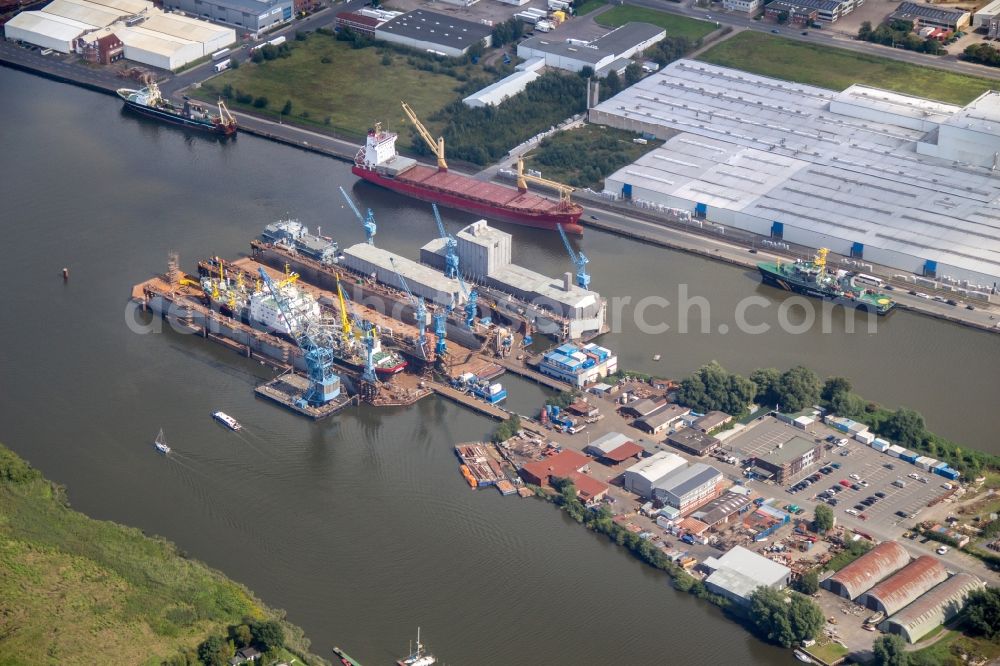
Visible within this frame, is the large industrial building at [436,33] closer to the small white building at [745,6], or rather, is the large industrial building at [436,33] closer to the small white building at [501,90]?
the small white building at [501,90]

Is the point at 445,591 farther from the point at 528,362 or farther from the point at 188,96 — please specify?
the point at 188,96

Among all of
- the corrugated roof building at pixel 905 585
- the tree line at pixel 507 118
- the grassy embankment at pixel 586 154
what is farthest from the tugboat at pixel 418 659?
the tree line at pixel 507 118

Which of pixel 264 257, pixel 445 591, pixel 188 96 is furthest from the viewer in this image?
pixel 188 96

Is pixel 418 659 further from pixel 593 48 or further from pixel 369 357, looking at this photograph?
pixel 593 48

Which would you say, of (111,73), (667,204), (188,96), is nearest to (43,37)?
(111,73)

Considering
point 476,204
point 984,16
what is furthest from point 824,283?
point 984,16

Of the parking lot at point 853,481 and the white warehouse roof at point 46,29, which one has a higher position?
the white warehouse roof at point 46,29
